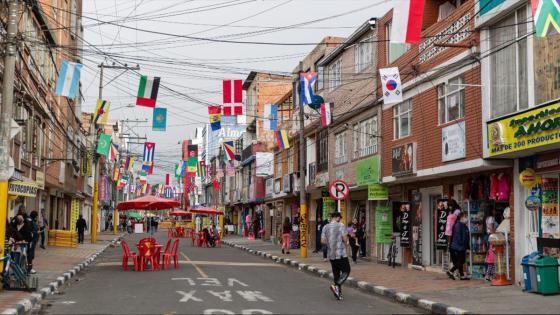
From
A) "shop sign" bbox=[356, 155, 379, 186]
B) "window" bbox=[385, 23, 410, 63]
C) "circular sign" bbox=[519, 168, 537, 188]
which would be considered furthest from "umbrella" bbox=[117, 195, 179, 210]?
"circular sign" bbox=[519, 168, 537, 188]

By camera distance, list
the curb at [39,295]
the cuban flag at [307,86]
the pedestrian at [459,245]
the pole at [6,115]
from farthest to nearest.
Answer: the cuban flag at [307,86] → the pedestrian at [459,245] → the pole at [6,115] → the curb at [39,295]

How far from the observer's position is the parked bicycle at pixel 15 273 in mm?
14000

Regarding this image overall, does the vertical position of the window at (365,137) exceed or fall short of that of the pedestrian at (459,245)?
it exceeds it

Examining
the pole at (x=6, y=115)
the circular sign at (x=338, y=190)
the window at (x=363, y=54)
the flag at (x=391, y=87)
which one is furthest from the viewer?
the window at (x=363, y=54)

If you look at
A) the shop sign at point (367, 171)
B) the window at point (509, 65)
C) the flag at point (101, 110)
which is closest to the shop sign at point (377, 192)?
the shop sign at point (367, 171)

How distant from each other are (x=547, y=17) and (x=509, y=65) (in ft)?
12.6

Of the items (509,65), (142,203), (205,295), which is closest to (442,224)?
(509,65)

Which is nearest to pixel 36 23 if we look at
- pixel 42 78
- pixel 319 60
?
pixel 42 78

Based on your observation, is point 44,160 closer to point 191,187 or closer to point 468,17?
point 468,17

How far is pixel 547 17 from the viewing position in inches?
449

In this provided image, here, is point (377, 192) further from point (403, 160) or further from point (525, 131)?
point (525, 131)

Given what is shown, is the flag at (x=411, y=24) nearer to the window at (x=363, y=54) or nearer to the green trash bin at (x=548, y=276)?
the green trash bin at (x=548, y=276)

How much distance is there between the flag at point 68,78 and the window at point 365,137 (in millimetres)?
10610

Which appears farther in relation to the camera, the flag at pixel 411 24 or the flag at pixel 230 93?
the flag at pixel 230 93
